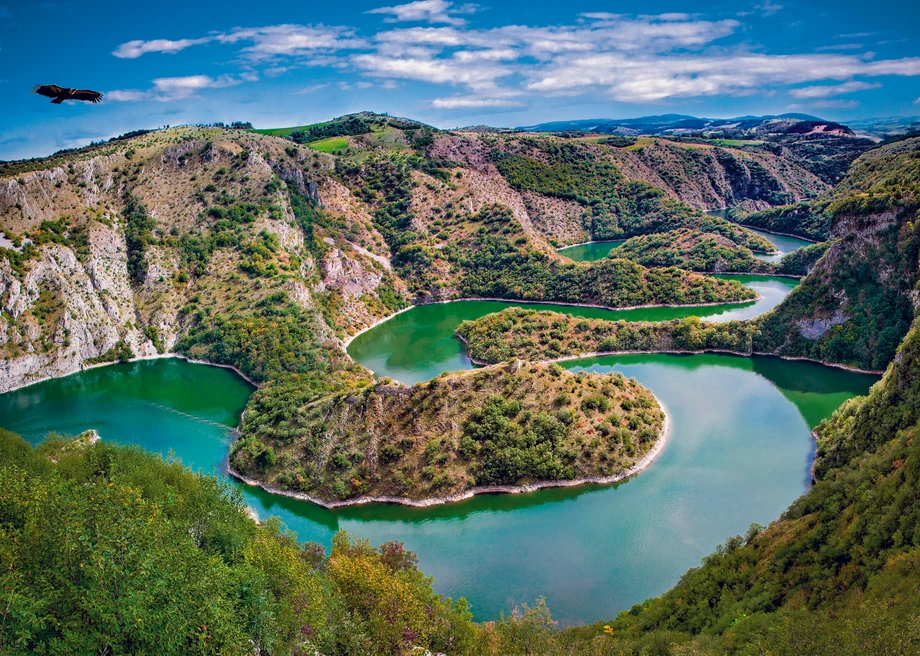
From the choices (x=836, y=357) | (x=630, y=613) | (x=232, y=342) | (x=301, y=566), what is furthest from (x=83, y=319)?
(x=836, y=357)

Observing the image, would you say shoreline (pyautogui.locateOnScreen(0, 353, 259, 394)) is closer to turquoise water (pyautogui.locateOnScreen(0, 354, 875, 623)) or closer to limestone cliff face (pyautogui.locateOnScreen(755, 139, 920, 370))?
turquoise water (pyautogui.locateOnScreen(0, 354, 875, 623))

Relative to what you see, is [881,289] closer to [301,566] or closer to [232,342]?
[301,566]

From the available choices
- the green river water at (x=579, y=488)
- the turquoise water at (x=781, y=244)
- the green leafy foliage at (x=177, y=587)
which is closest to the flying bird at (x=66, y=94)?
the green leafy foliage at (x=177, y=587)

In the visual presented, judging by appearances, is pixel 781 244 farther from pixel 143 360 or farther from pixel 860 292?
pixel 143 360

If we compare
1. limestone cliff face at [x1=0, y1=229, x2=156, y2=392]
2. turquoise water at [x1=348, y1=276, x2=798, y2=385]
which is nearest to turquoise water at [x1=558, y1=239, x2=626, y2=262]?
turquoise water at [x1=348, y1=276, x2=798, y2=385]

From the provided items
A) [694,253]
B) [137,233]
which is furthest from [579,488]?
[694,253]

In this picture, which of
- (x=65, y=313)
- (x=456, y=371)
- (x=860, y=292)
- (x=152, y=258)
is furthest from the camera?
(x=152, y=258)
